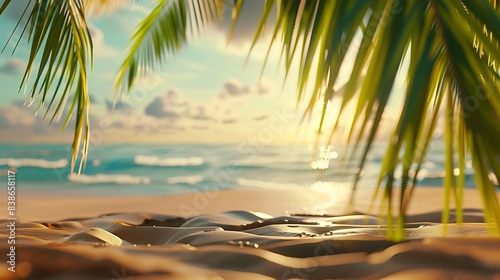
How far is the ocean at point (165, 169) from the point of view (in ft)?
23.3

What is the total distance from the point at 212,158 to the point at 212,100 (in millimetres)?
1040

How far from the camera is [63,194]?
6.72 m

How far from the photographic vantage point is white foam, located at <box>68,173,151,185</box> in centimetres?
754

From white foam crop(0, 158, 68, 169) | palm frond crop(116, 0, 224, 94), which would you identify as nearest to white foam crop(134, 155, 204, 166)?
white foam crop(0, 158, 68, 169)

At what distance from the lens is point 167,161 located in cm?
895

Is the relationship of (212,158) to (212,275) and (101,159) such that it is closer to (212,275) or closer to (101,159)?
(101,159)

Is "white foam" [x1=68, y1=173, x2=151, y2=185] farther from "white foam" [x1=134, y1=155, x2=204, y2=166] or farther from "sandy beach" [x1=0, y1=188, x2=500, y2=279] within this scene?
"sandy beach" [x1=0, y1=188, x2=500, y2=279]

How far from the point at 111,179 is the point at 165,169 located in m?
0.96

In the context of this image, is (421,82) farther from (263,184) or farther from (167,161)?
(167,161)

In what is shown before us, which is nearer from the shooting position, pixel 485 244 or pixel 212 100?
pixel 485 244

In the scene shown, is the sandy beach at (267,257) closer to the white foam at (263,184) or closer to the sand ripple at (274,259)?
the sand ripple at (274,259)

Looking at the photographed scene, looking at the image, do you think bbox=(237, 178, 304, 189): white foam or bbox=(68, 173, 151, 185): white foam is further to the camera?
bbox=(68, 173, 151, 185): white foam

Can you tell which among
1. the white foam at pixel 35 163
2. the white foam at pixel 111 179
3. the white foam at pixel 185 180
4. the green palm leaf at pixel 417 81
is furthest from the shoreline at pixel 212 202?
the green palm leaf at pixel 417 81

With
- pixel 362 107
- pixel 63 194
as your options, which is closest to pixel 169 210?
pixel 63 194
